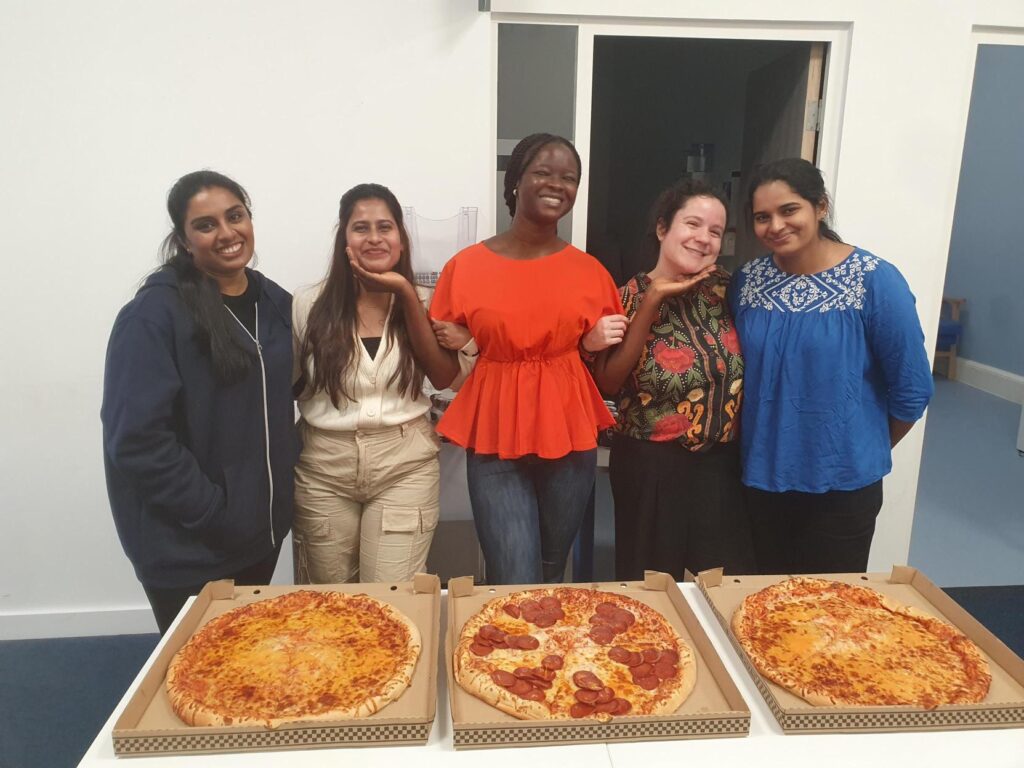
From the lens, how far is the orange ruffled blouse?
1.79m

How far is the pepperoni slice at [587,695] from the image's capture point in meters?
1.20

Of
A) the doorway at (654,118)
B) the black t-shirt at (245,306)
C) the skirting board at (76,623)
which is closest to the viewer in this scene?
the black t-shirt at (245,306)

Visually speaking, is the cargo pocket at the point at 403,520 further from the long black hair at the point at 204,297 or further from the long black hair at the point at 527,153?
the long black hair at the point at 527,153

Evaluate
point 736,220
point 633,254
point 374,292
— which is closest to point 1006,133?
point 633,254

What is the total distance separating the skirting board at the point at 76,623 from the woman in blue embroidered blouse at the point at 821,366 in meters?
2.33

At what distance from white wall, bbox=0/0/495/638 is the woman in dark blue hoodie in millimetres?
742

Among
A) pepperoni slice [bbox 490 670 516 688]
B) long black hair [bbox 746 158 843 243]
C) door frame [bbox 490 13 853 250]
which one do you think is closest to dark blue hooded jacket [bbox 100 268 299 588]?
pepperoni slice [bbox 490 670 516 688]

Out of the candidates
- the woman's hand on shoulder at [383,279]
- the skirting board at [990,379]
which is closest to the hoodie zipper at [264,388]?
the woman's hand on shoulder at [383,279]

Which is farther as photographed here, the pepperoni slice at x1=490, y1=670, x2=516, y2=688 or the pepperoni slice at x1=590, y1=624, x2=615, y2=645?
the pepperoni slice at x1=590, y1=624, x2=615, y2=645

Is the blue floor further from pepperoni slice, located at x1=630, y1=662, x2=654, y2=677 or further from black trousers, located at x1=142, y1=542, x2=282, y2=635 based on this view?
black trousers, located at x1=142, y1=542, x2=282, y2=635

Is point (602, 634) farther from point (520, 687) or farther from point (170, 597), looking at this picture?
point (170, 597)

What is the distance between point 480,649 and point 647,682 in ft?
1.01

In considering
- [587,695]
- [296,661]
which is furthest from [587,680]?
[296,661]

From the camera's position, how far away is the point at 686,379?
187 centimetres
